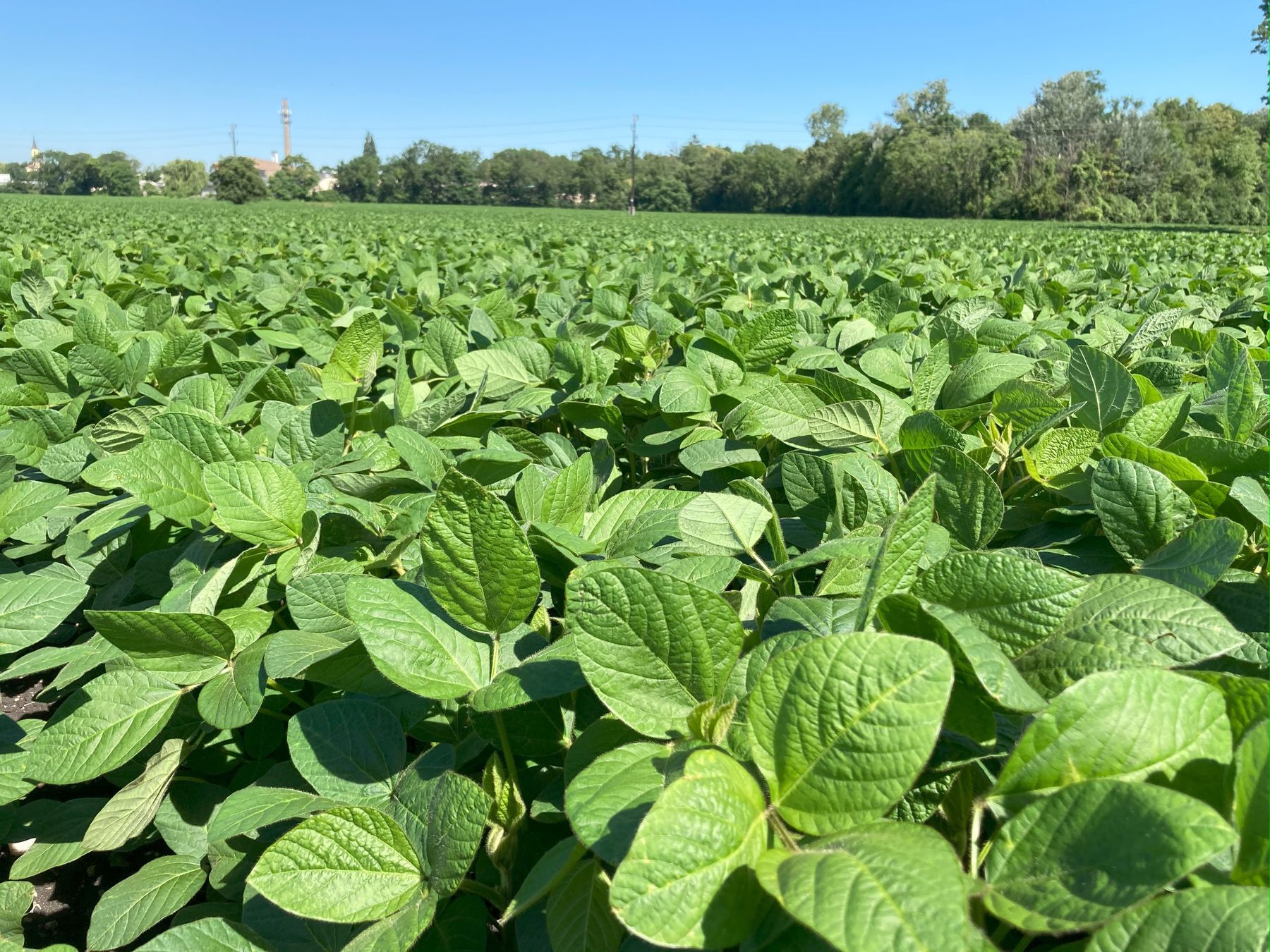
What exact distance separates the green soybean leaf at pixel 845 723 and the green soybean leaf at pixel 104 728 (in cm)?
78

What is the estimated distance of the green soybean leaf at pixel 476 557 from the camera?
2.45 ft

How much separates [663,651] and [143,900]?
34.7 inches

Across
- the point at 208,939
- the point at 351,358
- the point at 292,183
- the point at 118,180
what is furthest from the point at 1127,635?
the point at 118,180

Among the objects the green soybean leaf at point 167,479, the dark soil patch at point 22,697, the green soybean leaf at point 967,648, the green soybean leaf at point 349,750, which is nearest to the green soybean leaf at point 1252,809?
the green soybean leaf at point 967,648

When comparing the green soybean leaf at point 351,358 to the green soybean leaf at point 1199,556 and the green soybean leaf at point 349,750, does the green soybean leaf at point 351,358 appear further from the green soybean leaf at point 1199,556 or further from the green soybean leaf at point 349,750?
the green soybean leaf at point 1199,556

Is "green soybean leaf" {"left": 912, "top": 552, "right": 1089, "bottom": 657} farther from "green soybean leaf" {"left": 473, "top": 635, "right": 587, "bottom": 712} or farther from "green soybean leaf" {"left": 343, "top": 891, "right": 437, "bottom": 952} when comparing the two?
"green soybean leaf" {"left": 343, "top": 891, "right": 437, "bottom": 952}

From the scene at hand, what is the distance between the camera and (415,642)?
788 mm

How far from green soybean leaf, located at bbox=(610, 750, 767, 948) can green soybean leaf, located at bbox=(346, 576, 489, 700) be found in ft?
1.12

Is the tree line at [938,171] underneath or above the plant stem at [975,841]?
above

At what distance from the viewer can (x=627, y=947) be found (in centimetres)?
62

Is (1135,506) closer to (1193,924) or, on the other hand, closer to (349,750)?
(1193,924)

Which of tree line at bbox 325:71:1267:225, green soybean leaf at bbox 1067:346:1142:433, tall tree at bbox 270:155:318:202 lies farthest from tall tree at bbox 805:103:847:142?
green soybean leaf at bbox 1067:346:1142:433

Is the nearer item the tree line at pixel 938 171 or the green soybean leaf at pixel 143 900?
the green soybean leaf at pixel 143 900

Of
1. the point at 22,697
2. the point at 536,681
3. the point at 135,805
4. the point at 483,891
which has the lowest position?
the point at 22,697
